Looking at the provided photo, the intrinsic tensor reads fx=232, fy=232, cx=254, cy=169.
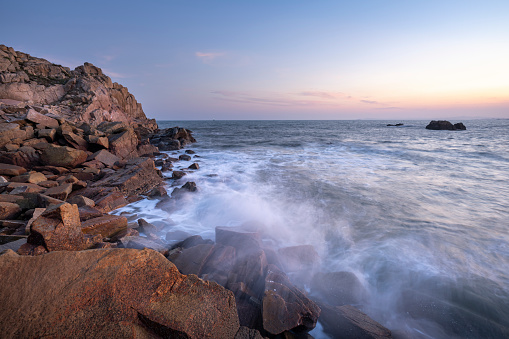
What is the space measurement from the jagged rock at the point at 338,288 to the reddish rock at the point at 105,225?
4219 mm

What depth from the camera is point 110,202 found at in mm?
6973

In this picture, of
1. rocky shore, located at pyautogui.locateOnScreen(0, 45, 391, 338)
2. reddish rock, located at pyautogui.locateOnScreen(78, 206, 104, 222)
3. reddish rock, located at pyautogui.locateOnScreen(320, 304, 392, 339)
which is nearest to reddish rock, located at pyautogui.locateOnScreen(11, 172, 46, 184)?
rocky shore, located at pyautogui.locateOnScreen(0, 45, 391, 338)

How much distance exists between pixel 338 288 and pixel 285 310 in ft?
5.63

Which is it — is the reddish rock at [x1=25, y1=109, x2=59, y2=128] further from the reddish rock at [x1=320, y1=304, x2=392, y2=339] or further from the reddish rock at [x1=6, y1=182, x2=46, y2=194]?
the reddish rock at [x1=320, y1=304, x2=392, y2=339]

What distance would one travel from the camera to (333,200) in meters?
9.12

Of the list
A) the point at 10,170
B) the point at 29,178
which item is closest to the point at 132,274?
the point at 29,178

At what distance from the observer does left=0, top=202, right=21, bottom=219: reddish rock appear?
480 cm

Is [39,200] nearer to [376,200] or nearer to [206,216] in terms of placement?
[206,216]

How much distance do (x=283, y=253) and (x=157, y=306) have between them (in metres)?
3.39

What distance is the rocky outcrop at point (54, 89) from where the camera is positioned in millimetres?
18312

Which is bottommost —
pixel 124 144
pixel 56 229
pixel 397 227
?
pixel 397 227

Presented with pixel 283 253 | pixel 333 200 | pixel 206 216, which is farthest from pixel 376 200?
pixel 206 216

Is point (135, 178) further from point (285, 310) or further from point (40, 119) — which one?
point (285, 310)

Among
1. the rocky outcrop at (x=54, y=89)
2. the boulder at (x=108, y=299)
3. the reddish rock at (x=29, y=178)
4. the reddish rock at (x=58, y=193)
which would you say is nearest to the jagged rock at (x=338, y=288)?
the boulder at (x=108, y=299)
